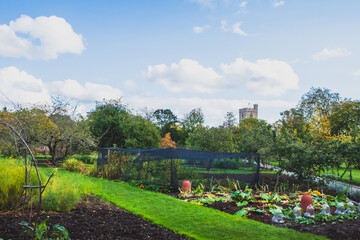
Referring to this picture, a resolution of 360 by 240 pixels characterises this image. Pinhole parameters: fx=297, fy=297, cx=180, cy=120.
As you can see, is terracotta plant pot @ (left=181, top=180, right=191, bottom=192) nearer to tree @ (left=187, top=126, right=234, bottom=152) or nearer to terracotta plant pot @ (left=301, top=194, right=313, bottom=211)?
terracotta plant pot @ (left=301, top=194, right=313, bottom=211)

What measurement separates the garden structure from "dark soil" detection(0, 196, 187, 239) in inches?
167

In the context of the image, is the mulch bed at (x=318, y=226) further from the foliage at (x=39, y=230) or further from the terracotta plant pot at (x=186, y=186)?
the foliage at (x=39, y=230)

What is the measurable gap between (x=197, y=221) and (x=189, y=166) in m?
4.46

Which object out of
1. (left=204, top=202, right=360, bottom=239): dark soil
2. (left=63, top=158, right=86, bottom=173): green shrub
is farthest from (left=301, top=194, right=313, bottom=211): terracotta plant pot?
(left=63, top=158, right=86, bottom=173): green shrub

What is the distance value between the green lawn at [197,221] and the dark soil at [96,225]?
1.29 ft

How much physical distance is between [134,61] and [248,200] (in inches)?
274

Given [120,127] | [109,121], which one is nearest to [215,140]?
[120,127]

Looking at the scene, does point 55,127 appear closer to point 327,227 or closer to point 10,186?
point 10,186

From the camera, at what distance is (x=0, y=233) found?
391 cm

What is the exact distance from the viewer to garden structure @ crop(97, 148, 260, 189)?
32.3 feet

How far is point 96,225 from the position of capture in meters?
4.77

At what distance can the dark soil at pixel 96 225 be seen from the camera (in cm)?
421

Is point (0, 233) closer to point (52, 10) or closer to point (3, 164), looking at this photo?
point (3, 164)

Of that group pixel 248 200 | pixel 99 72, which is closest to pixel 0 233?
pixel 248 200
